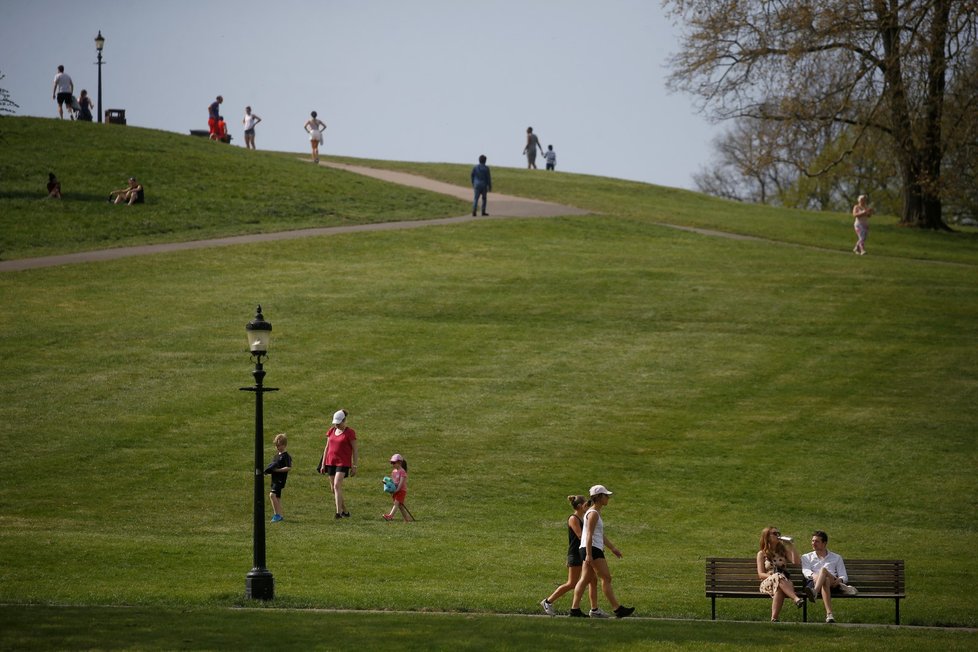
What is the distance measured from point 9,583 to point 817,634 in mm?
10790

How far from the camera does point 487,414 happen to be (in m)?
28.6

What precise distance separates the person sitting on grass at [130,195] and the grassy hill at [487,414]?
0.94 m

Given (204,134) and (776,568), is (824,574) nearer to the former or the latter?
(776,568)

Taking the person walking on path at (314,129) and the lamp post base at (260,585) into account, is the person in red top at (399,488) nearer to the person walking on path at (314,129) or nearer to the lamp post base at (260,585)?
the lamp post base at (260,585)

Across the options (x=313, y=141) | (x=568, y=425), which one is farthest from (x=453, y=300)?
(x=313, y=141)

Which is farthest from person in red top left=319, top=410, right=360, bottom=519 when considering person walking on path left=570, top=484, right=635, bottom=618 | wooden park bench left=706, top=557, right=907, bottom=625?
wooden park bench left=706, top=557, right=907, bottom=625

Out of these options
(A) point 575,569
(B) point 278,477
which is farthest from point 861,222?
(A) point 575,569

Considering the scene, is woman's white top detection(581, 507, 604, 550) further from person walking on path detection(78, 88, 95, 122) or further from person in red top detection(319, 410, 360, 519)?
person walking on path detection(78, 88, 95, 122)

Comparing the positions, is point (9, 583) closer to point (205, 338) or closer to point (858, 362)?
point (205, 338)

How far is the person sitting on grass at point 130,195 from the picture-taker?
5147cm

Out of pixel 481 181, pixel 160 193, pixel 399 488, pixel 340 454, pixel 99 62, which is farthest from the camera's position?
pixel 99 62

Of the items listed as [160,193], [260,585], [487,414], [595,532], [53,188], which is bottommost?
[260,585]

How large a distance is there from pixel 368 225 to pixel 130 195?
9942 millimetres

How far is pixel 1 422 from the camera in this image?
26.8 metres
